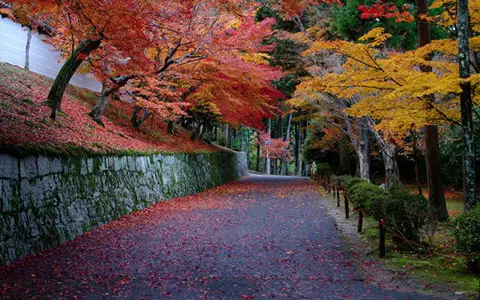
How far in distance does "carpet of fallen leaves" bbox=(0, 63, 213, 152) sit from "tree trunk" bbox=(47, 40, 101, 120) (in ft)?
1.31

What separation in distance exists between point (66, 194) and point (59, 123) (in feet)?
12.8

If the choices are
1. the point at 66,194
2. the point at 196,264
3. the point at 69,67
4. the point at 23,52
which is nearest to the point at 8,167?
the point at 66,194

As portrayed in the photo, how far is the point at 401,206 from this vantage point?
24.7 ft

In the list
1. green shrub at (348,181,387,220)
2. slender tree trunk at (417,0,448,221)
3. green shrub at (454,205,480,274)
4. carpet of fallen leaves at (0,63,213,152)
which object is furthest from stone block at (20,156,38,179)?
slender tree trunk at (417,0,448,221)

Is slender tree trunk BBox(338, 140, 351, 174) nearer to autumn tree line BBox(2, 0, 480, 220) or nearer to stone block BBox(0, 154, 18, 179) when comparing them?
autumn tree line BBox(2, 0, 480, 220)

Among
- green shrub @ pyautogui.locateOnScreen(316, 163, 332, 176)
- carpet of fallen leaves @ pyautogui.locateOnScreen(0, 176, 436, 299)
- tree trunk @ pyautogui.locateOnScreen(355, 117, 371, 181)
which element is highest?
tree trunk @ pyautogui.locateOnScreen(355, 117, 371, 181)

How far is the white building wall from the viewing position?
16.5 meters

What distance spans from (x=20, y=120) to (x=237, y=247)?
240 inches

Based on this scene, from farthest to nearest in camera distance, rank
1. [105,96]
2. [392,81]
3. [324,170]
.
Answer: [324,170], [105,96], [392,81]

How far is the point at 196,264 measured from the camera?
274 inches

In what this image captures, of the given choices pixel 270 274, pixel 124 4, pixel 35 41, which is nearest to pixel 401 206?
pixel 270 274

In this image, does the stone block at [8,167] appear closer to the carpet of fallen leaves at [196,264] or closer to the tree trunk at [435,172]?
the carpet of fallen leaves at [196,264]

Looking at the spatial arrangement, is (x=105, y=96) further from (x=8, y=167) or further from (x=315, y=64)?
(x=315, y=64)

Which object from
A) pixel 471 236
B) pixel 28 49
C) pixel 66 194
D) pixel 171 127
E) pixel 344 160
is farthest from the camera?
pixel 344 160
